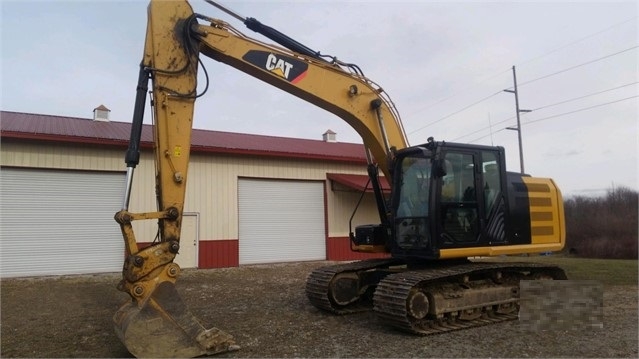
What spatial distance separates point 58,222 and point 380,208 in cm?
1033

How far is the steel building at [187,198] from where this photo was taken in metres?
13.3

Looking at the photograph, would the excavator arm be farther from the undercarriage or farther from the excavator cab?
the undercarriage

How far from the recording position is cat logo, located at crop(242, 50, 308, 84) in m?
6.53

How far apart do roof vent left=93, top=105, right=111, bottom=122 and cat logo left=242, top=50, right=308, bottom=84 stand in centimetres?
1361

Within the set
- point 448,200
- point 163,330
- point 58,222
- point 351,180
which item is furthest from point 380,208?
point 58,222

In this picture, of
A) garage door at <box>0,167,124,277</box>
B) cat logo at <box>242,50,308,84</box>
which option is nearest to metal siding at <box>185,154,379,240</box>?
garage door at <box>0,167,124,277</box>

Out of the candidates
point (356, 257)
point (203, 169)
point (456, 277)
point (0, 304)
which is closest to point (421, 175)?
point (456, 277)

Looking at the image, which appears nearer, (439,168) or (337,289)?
(439,168)

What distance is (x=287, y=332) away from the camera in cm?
675

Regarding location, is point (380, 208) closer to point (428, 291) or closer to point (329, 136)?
point (428, 291)

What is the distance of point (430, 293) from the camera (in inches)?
265

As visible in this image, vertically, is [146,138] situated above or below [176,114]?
above

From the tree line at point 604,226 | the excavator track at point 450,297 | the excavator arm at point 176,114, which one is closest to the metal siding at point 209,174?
the excavator arm at point 176,114

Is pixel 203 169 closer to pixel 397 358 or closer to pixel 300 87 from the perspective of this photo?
pixel 300 87
